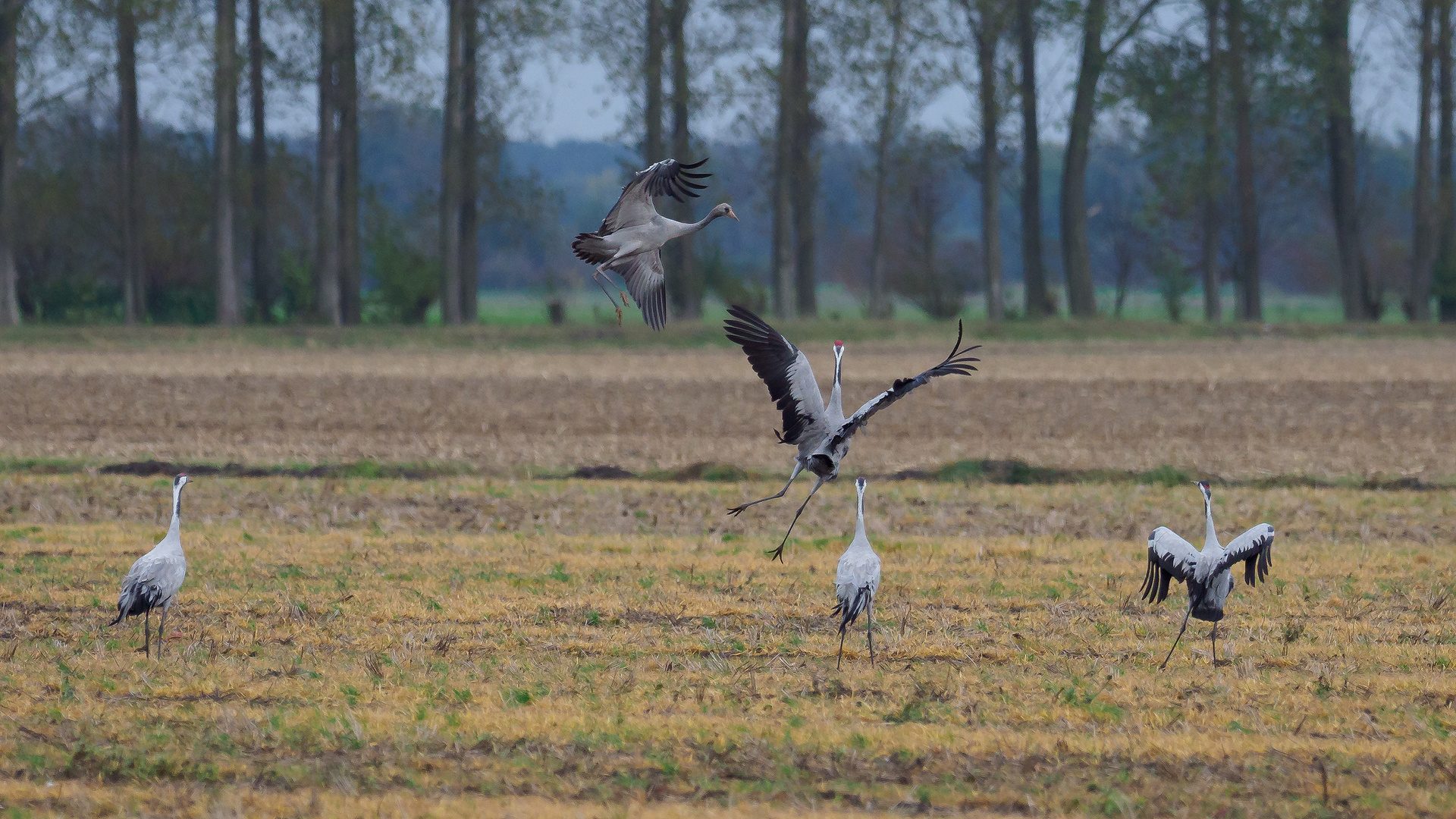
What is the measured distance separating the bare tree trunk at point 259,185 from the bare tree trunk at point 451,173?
6761 millimetres

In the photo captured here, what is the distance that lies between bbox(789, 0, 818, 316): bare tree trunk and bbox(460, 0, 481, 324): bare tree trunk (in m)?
10.6

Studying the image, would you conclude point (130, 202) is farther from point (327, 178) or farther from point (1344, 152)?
point (1344, 152)

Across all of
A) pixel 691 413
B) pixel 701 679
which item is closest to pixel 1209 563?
pixel 701 679

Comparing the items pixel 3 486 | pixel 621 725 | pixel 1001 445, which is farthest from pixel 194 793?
pixel 1001 445

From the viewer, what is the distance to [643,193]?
9.88 meters

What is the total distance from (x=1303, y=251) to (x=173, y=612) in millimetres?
126071

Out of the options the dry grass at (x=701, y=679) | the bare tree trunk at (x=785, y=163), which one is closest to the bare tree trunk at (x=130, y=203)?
the bare tree trunk at (x=785, y=163)

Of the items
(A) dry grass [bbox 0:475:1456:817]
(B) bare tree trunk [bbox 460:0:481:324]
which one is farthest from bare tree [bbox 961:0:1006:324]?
(A) dry grass [bbox 0:475:1456:817]

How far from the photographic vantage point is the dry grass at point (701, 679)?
23.0 feet

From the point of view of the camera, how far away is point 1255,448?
21.9 m

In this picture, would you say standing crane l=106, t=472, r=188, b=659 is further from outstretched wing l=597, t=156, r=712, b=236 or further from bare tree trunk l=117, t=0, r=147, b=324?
bare tree trunk l=117, t=0, r=147, b=324

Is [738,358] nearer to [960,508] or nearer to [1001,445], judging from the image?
[1001,445]

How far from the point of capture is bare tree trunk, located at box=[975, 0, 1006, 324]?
5062cm

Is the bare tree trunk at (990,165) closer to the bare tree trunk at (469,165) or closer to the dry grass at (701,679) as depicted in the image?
the bare tree trunk at (469,165)
